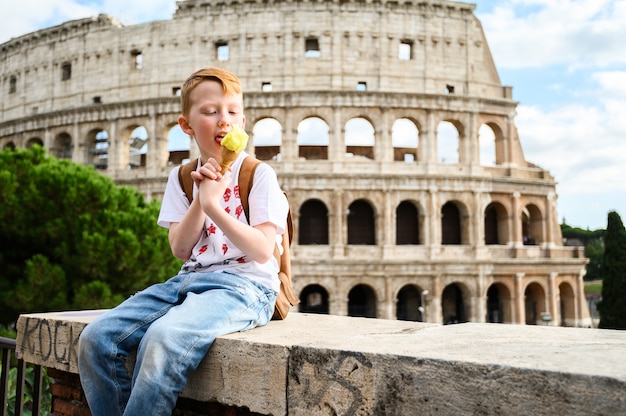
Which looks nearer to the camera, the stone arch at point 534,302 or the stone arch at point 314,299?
the stone arch at point 314,299

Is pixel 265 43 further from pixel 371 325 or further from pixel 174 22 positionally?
pixel 371 325

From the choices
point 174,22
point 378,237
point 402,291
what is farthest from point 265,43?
point 402,291

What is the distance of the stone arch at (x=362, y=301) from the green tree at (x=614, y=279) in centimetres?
928

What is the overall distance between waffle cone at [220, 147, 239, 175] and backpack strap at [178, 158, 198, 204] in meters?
0.39

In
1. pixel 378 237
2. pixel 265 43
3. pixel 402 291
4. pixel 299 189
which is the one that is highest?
pixel 265 43

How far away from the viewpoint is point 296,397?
6.98 ft

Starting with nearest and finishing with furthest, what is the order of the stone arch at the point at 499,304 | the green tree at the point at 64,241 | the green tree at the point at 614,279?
the green tree at the point at 64,241 < the green tree at the point at 614,279 < the stone arch at the point at 499,304

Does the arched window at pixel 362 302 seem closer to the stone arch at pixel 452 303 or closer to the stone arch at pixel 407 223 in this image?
the stone arch at pixel 407 223

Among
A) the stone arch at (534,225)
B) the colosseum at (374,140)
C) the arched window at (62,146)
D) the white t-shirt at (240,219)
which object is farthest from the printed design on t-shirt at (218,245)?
the arched window at (62,146)

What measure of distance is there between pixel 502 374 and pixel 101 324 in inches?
63.8

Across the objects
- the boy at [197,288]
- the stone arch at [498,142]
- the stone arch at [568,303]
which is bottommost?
the stone arch at [568,303]

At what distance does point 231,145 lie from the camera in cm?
Result: 244

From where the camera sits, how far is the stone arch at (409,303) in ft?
80.3

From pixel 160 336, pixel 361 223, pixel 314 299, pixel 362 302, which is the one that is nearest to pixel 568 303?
pixel 362 302
